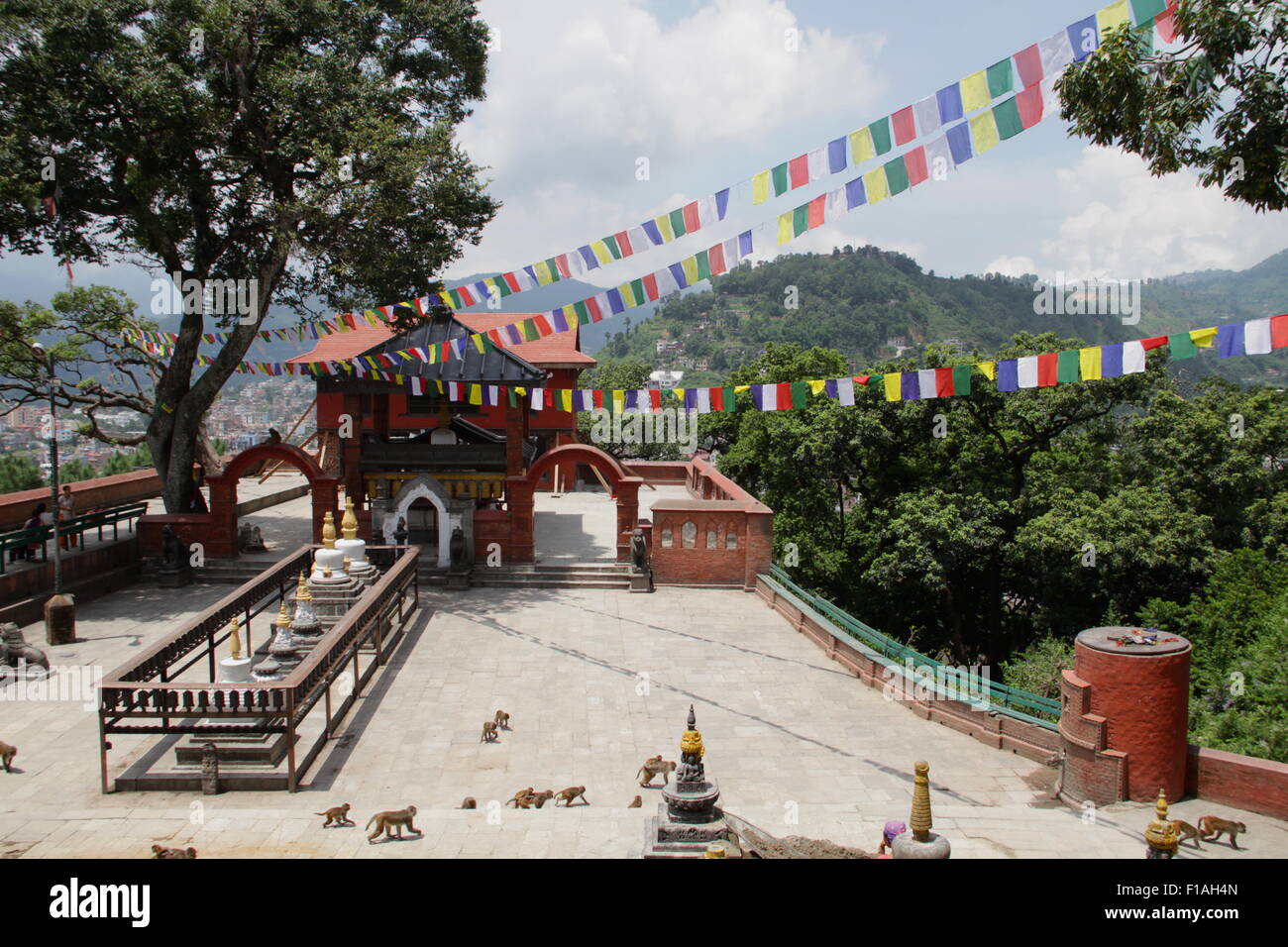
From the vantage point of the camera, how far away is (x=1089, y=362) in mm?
12305

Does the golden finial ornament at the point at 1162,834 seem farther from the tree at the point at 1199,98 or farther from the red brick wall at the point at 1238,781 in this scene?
the tree at the point at 1199,98

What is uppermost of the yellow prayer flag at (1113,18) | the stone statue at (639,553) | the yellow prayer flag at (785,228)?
the yellow prayer flag at (1113,18)

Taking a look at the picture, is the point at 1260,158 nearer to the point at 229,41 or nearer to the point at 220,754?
the point at 220,754

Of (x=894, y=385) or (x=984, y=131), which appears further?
(x=894, y=385)

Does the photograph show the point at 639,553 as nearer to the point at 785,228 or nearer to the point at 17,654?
the point at 785,228

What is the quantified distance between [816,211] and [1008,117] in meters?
2.85

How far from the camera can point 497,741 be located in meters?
13.6

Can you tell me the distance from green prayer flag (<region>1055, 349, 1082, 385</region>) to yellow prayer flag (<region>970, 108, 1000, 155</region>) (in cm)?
297

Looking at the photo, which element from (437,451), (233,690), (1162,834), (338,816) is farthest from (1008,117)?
(437,451)

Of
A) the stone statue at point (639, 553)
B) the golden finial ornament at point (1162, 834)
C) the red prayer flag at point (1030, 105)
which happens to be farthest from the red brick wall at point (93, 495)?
the golden finial ornament at point (1162, 834)

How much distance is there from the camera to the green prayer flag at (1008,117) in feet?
35.7

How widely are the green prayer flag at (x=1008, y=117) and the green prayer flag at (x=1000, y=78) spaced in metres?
0.15

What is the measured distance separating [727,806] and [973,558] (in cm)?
1773

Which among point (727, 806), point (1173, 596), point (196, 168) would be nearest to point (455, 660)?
point (727, 806)
